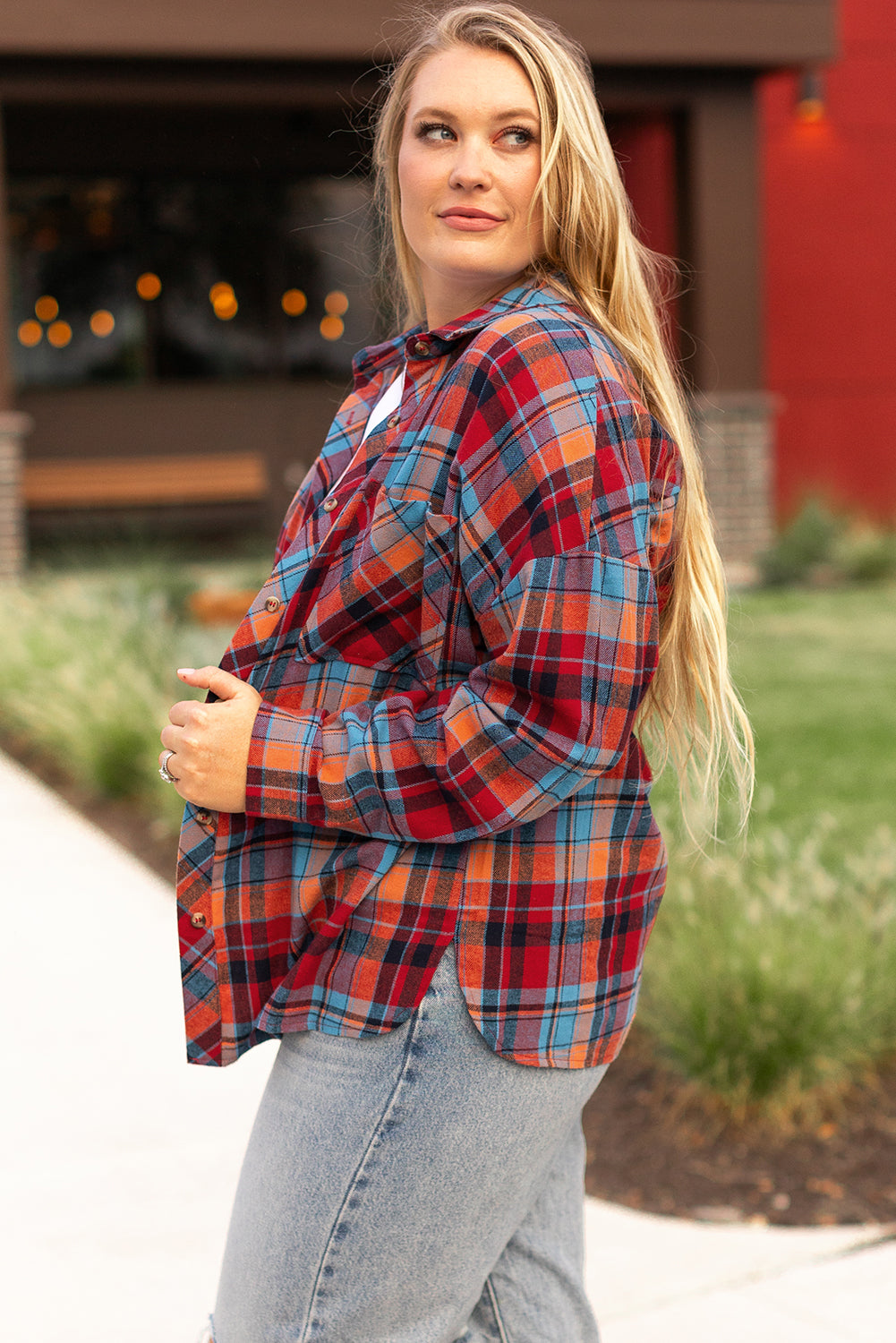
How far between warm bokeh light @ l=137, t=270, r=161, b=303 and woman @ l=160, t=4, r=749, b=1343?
46.6ft

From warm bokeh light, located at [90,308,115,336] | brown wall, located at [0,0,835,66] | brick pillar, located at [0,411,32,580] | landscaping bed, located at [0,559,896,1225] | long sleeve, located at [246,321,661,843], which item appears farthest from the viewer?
warm bokeh light, located at [90,308,115,336]

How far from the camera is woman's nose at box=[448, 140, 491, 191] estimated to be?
1.67m

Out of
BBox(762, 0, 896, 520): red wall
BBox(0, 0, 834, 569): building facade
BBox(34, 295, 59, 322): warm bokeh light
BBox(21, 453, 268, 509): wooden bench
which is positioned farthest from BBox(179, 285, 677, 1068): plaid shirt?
BBox(34, 295, 59, 322): warm bokeh light

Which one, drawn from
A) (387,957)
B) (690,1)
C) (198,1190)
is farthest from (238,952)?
(690,1)

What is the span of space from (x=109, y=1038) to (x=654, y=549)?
2883mm

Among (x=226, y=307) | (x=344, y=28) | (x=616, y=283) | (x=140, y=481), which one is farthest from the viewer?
(x=226, y=307)

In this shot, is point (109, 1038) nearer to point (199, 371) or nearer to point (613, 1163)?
point (613, 1163)

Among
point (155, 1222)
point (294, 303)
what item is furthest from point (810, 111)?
point (155, 1222)

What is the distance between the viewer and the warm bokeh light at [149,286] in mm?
15219

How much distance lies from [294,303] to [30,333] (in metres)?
2.74

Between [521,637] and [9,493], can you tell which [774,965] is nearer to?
[521,637]

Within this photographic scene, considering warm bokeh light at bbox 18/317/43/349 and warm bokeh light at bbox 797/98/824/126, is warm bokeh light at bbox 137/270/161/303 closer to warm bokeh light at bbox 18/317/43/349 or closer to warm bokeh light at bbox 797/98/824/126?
warm bokeh light at bbox 18/317/43/349

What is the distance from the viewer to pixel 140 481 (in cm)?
1394

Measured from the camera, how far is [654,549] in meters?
1.68
